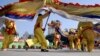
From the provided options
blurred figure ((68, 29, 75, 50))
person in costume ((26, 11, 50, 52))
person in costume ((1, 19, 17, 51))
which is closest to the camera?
person in costume ((26, 11, 50, 52))

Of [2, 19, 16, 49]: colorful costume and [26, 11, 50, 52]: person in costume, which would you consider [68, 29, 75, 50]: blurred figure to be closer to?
[2, 19, 16, 49]: colorful costume

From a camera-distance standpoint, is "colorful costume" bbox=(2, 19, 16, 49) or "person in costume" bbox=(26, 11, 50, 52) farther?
"colorful costume" bbox=(2, 19, 16, 49)

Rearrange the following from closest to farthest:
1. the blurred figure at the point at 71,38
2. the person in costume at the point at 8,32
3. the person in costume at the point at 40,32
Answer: the person in costume at the point at 40,32 → the person in costume at the point at 8,32 → the blurred figure at the point at 71,38

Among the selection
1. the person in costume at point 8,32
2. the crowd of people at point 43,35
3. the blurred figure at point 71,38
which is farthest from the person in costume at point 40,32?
the blurred figure at point 71,38

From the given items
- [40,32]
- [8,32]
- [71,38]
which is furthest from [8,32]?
[71,38]

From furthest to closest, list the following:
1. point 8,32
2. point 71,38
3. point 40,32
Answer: point 71,38
point 8,32
point 40,32

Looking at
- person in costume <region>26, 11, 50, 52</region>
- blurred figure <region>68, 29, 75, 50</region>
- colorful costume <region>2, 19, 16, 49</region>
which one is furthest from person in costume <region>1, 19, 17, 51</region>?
blurred figure <region>68, 29, 75, 50</region>

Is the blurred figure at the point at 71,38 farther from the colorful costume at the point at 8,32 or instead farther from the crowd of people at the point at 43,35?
the colorful costume at the point at 8,32

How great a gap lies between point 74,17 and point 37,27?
119cm

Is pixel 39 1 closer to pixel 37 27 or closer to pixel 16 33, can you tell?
pixel 37 27

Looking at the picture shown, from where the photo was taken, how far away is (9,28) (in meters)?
11.8

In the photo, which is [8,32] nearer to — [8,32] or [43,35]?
[8,32]

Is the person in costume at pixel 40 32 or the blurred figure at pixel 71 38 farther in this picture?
the blurred figure at pixel 71 38

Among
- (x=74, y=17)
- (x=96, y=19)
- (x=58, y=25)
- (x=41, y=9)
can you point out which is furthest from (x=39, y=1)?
(x=58, y=25)
